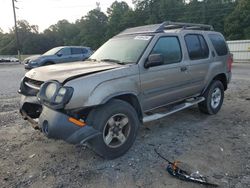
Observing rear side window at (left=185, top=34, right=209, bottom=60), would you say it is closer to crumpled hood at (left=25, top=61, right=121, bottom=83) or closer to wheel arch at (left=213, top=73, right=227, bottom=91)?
wheel arch at (left=213, top=73, right=227, bottom=91)

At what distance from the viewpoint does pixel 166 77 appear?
4.66m

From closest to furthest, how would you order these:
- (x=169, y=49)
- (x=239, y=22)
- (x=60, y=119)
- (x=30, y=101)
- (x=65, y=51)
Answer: (x=60, y=119), (x=30, y=101), (x=169, y=49), (x=65, y=51), (x=239, y=22)

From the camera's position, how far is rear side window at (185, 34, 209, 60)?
208 inches

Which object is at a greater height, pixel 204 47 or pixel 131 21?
pixel 131 21

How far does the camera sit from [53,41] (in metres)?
80.4

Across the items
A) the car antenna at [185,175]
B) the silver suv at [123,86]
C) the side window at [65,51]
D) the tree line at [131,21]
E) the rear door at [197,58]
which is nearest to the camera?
the car antenna at [185,175]

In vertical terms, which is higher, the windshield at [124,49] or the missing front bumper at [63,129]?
the windshield at [124,49]

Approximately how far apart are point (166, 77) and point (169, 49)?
561mm

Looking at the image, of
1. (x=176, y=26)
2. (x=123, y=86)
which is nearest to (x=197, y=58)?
(x=176, y=26)

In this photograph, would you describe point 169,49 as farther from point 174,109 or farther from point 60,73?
point 60,73

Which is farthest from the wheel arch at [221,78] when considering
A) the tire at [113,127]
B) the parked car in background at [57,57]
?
the parked car in background at [57,57]

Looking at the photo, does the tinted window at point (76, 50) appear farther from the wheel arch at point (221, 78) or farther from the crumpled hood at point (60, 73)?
the crumpled hood at point (60, 73)

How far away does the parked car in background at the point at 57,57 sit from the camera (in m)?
15.3

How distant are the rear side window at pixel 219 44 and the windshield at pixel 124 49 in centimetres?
210
